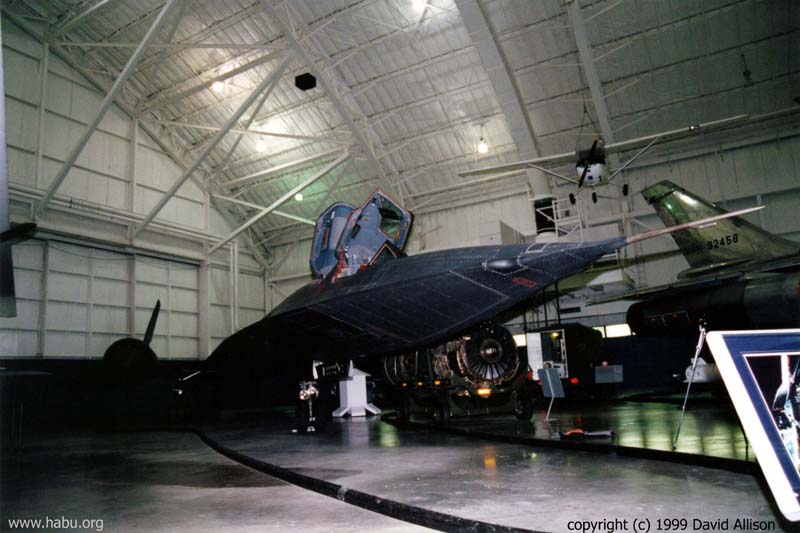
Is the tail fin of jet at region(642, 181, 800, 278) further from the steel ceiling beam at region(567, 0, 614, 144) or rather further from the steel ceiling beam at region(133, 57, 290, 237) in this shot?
the steel ceiling beam at region(133, 57, 290, 237)

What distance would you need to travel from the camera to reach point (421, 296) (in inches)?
263

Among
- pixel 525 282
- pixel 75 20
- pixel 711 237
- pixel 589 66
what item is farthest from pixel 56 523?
pixel 75 20

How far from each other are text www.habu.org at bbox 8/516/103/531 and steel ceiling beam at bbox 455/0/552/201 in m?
14.9

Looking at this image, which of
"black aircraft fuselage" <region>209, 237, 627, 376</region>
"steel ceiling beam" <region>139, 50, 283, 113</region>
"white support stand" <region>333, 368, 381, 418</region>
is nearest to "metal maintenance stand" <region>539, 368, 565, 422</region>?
"black aircraft fuselage" <region>209, 237, 627, 376</region>

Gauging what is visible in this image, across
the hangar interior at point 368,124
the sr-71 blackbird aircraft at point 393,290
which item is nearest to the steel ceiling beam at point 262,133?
the hangar interior at point 368,124

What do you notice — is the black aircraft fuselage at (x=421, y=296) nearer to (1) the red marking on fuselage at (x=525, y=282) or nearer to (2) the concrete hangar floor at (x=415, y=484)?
(1) the red marking on fuselage at (x=525, y=282)

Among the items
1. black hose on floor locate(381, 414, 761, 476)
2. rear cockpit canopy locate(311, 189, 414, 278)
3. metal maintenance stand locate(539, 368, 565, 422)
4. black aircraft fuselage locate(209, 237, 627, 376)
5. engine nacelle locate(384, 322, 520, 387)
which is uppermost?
rear cockpit canopy locate(311, 189, 414, 278)

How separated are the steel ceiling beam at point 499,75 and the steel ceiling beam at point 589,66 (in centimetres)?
220

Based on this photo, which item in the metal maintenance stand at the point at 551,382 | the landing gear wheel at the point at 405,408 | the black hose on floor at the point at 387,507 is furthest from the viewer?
the landing gear wheel at the point at 405,408

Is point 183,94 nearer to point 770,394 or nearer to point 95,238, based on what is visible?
point 95,238

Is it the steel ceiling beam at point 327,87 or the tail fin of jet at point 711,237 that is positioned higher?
the steel ceiling beam at point 327,87

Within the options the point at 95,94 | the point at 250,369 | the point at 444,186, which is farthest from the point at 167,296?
the point at 250,369

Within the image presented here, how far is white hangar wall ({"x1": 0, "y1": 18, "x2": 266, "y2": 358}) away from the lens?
20.1m

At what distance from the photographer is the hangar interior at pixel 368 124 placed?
18.0m
